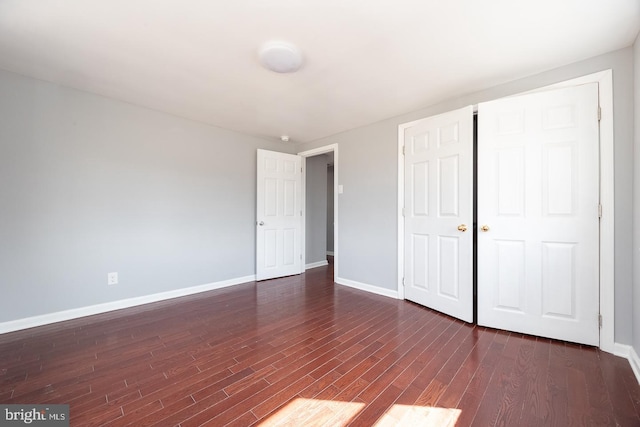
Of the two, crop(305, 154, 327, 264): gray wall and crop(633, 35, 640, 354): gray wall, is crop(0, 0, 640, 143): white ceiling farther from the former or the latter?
crop(305, 154, 327, 264): gray wall

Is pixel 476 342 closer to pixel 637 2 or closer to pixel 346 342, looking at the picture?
pixel 346 342

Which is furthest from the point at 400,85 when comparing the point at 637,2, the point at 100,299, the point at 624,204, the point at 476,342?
the point at 100,299

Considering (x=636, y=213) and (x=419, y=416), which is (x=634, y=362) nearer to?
(x=636, y=213)

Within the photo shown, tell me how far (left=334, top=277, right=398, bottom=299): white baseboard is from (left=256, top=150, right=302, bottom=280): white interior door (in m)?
0.96

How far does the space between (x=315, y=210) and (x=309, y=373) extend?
3.61 m

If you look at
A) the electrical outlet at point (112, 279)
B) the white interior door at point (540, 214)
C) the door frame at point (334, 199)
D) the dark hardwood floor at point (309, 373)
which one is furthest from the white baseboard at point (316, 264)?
the white interior door at point (540, 214)

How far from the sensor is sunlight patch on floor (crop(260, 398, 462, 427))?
4.17ft

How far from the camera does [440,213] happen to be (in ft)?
8.76

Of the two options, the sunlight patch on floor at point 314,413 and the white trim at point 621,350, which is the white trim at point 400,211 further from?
the sunlight patch on floor at point 314,413

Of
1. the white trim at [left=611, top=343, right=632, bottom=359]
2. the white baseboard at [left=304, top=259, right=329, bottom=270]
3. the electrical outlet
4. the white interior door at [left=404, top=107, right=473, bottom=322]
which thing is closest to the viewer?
the white trim at [left=611, top=343, right=632, bottom=359]

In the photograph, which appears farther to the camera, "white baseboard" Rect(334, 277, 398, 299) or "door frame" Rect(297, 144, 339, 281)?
"door frame" Rect(297, 144, 339, 281)

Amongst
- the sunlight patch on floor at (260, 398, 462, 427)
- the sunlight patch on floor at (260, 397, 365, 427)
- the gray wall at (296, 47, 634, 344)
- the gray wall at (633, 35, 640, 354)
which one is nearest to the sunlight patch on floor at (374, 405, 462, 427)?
the sunlight patch on floor at (260, 398, 462, 427)

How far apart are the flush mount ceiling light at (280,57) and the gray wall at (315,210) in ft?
9.66

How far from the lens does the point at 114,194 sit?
2.77m
